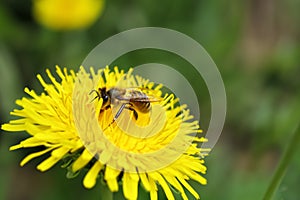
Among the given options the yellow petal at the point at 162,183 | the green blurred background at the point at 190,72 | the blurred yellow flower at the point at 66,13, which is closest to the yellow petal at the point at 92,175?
the yellow petal at the point at 162,183

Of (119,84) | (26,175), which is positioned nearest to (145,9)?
(26,175)

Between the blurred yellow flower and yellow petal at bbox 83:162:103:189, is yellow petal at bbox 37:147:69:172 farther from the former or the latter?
the blurred yellow flower

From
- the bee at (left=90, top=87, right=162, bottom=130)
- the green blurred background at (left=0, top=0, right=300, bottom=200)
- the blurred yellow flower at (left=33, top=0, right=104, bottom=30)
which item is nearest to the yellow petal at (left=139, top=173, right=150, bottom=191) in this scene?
the bee at (left=90, top=87, right=162, bottom=130)

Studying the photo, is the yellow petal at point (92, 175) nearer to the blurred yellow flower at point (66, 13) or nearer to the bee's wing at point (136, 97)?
the bee's wing at point (136, 97)

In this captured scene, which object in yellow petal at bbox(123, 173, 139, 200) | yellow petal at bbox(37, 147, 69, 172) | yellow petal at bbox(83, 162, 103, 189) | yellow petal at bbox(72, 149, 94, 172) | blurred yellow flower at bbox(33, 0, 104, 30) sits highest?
blurred yellow flower at bbox(33, 0, 104, 30)

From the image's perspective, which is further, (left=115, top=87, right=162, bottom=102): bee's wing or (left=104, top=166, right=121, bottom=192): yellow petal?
(left=115, top=87, right=162, bottom=102): bee's wing

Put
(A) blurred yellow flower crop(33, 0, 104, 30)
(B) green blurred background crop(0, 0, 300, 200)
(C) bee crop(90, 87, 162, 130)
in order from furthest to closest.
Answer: (A) blurred yellow flower crop(33, 0, 104, 30) → (B) green blurred background crop(0, 0, 300, 200) → (C) bee crop(90, 87, 162, 130)

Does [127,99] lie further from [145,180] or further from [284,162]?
[284,162]
